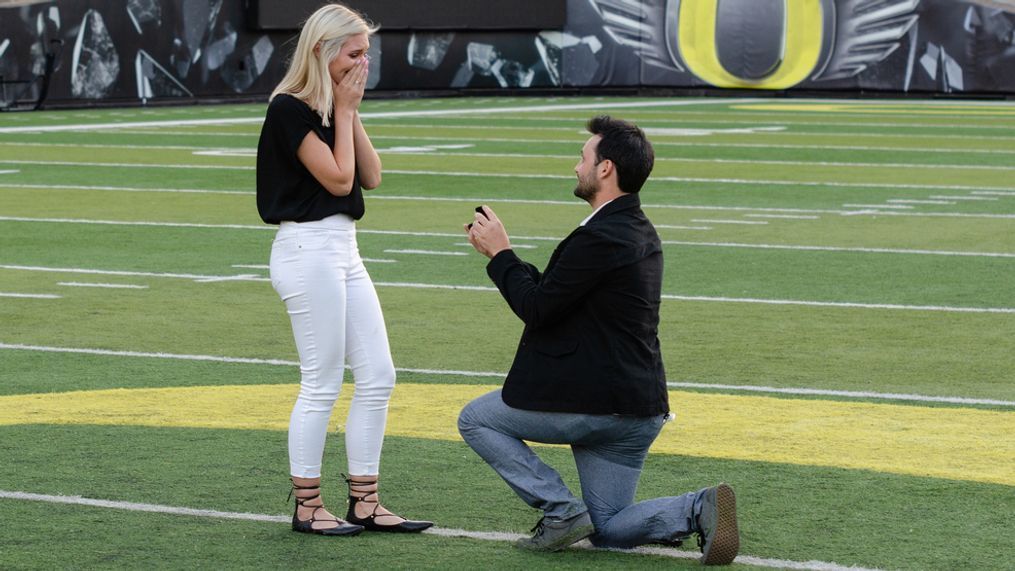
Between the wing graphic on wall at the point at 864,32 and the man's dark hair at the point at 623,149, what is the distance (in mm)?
35664

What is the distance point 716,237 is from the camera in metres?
15.1

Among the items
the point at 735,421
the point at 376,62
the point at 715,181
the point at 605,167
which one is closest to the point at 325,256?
the point at 605,167

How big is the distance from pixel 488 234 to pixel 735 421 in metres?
2.63

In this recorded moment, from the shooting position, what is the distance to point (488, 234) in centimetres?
559

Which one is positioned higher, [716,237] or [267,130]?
[267,130]

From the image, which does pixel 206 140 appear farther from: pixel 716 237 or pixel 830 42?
pixel 830 42

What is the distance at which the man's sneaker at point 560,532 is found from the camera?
5629mm

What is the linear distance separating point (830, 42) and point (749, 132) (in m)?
12.7

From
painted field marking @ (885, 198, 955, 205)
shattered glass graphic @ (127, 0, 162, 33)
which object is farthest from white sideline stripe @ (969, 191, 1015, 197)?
shattered glass graphic @ (127, 0, 162, 33)

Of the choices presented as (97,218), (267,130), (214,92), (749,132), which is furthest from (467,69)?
(267,130)

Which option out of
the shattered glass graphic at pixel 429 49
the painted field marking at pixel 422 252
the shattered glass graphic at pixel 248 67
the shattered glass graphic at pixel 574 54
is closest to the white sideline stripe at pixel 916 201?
the painted field marking at pixel 422 252

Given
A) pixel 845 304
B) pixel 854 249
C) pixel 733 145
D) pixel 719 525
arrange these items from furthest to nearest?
1. pixel 733 145
2. pixel 854 249
3. pixel 845 304
4. pixel 719 525

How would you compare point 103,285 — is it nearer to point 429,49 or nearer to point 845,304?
point 845,304

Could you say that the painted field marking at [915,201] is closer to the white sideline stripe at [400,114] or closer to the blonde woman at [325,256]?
the blonde woman at [325,256]
